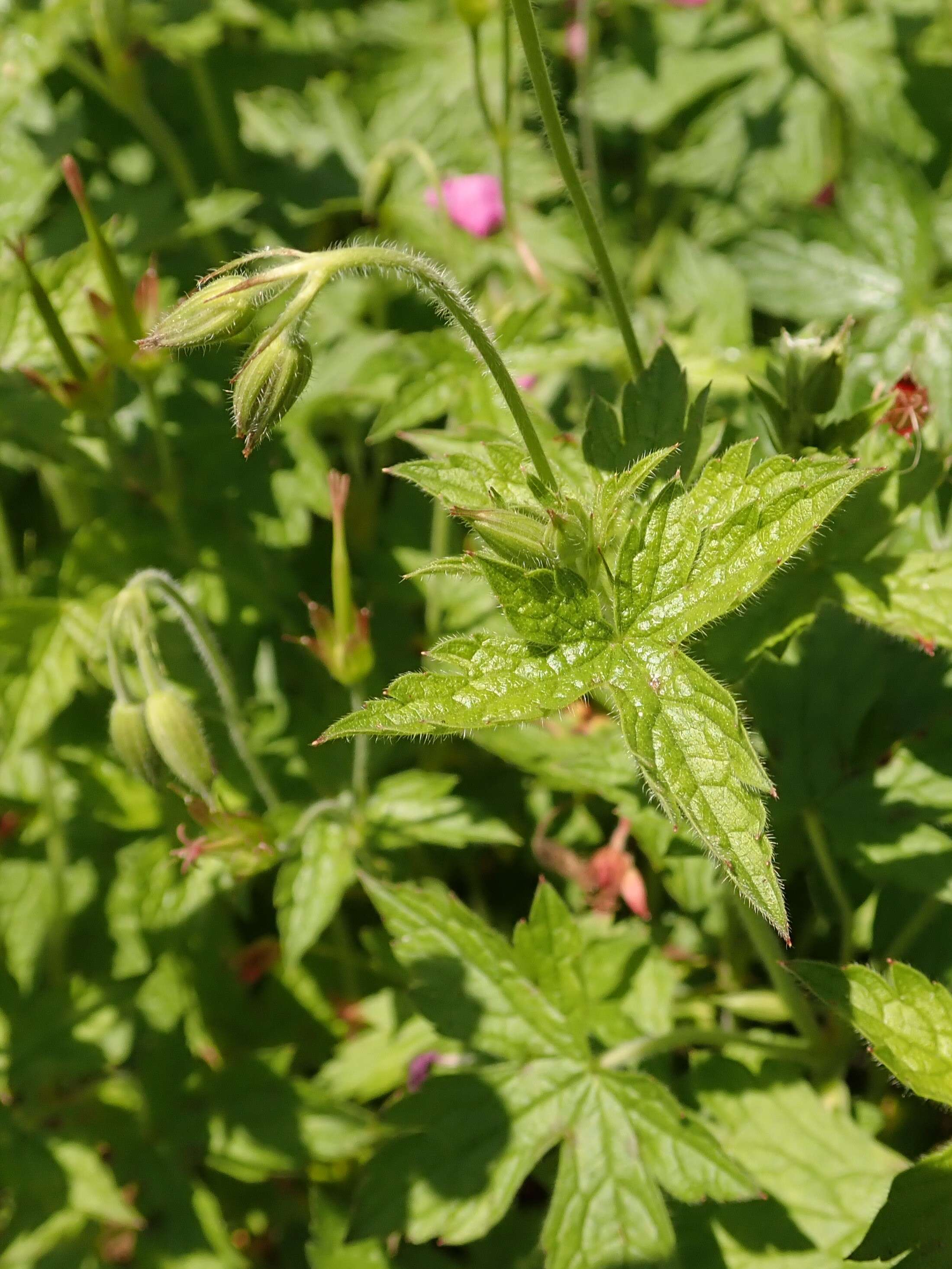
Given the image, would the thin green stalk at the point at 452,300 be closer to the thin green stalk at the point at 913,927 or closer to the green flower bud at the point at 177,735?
the green flower bud at the point at 177,735

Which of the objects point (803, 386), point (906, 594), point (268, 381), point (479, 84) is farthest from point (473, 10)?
point (906, 594)

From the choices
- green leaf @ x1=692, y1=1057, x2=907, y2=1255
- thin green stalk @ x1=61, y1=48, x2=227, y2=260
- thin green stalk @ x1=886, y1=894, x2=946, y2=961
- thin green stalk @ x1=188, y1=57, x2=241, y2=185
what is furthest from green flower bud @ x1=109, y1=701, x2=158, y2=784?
thin green stalk @ x1=188, y1=57, x2=241, y2=185

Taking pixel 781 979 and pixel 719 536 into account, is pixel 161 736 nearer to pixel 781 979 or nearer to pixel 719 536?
pixel 719 536

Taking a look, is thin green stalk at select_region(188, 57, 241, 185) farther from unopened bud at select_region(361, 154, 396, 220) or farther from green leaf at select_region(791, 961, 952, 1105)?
green leaf at select_region(791, 961, 952, 1105)

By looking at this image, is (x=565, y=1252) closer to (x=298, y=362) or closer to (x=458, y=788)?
(x=458, y=788)

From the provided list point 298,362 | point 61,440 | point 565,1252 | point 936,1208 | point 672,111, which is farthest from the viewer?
A: point 672,111

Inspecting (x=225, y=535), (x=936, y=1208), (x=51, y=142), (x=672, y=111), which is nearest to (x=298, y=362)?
(x=225, y=535)
